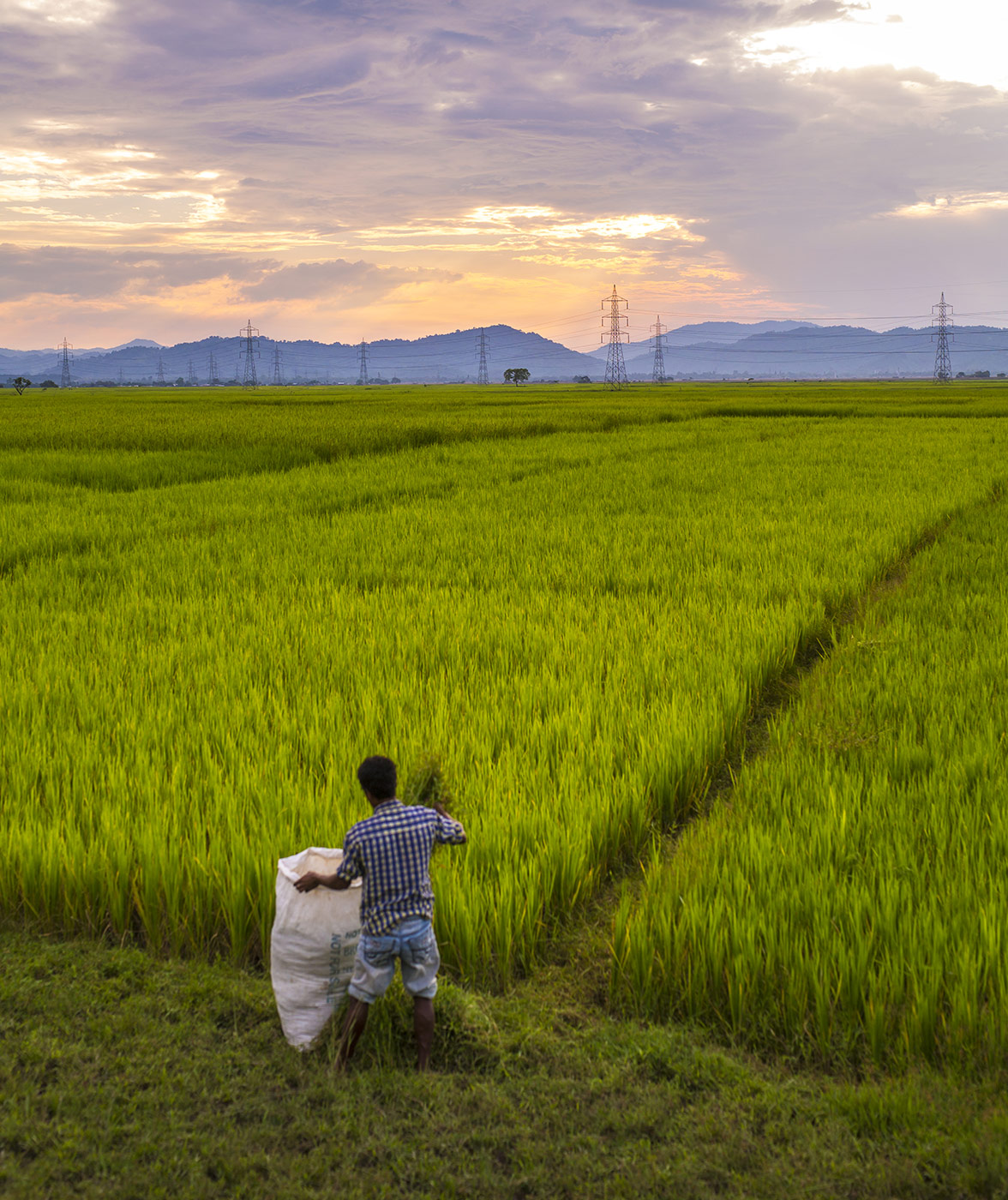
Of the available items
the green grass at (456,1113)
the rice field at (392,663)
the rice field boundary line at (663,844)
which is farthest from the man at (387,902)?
the rice field boundary line at (663,844)

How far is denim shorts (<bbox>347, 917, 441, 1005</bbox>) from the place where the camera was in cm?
197

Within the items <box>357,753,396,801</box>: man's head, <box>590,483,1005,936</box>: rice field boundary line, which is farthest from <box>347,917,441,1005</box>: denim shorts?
<box>590,483,1005,936</box>: rice field boundary line

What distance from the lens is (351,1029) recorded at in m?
1.99

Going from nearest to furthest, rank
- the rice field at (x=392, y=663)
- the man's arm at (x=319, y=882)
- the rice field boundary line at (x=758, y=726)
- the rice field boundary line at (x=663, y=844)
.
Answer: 1. the man's arm at (x=319, y=882)
2. the rice field boundary line at (x=663, y=844)
3. the rice field at (x=392, y=663)
4. the rice field boundary line at (x=758, y=726)

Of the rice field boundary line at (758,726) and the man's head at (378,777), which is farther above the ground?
the man's head at (378,777)

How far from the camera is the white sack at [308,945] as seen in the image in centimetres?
203

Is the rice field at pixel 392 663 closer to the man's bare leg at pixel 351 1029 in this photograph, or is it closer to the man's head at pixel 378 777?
the man's head at pixel 378 777

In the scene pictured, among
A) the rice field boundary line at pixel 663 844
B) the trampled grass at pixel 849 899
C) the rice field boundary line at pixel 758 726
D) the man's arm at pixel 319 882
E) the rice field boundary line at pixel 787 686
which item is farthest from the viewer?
the rice field boundary line at pixel 787 686

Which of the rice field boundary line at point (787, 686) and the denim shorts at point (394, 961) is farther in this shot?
the rice field boundary line at point (787, 686)

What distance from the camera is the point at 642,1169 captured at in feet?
5.60

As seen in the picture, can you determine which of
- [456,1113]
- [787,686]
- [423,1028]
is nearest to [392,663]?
[787,686]

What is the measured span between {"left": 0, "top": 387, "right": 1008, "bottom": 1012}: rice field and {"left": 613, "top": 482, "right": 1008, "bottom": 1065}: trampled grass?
17 cm

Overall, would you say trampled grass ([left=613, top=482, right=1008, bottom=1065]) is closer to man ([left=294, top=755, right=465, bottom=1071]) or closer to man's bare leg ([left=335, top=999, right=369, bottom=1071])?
man ([left=294, top=755, right=465, bottom=1071])

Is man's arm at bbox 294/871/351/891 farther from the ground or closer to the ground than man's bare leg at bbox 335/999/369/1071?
farther from the ground
